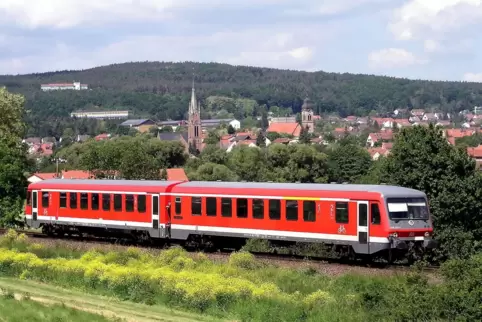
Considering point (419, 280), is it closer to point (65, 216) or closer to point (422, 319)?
point (422, 319)

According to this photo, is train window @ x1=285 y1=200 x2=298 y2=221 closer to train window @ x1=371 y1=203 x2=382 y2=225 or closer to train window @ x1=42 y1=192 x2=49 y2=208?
Result: train window @ x1=371 y1=203 x2=382 y2=225

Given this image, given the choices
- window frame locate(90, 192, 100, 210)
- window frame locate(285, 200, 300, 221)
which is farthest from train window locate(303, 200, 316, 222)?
window frame locate(90, 192, 100, 210)

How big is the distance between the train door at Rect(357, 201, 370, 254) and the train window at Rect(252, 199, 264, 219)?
4.85 meters

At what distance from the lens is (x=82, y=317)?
20328 mm

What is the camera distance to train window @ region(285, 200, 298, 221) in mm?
32906

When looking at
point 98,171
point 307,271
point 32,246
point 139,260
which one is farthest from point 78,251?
point 98,171

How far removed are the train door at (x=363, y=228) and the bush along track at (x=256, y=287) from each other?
3.55m

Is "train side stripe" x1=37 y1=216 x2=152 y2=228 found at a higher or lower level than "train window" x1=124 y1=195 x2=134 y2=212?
lower

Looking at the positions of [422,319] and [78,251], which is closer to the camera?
[422,319]

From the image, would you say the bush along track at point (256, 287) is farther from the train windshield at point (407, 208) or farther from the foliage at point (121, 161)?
the foliage at point (121, 161)

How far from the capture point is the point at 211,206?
35.9 m

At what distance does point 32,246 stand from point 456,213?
19191 mm

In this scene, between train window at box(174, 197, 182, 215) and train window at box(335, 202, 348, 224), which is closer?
train window at box(335, 202, 348, 224)

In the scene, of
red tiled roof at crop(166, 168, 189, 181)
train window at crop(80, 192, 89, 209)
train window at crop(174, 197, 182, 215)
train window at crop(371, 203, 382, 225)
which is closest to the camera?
train window at crop(371, 203, 382, 225)
